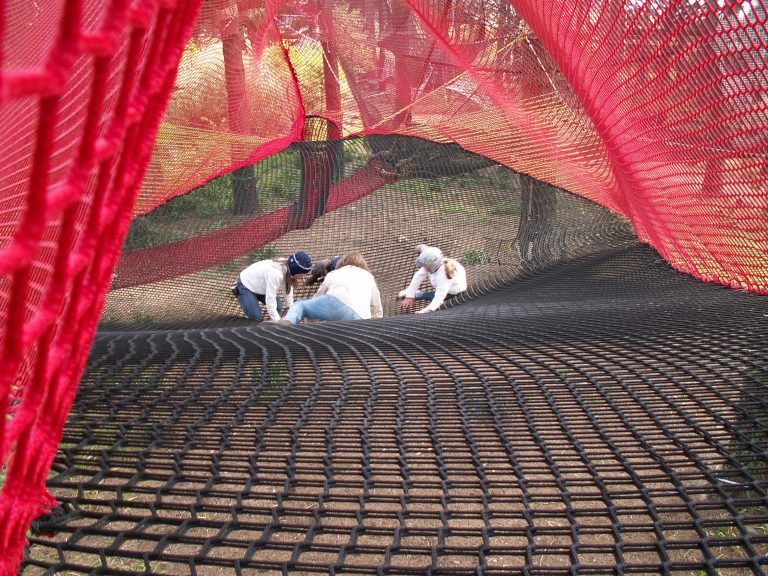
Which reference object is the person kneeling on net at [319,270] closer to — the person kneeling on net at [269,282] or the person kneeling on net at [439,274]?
the person kneeling on net at [269,282]

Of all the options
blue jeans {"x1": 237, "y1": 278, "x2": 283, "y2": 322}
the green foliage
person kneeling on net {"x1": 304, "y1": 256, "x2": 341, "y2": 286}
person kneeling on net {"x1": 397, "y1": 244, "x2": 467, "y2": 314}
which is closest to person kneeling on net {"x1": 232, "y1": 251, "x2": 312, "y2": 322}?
blue jeans {"x1": 237, "y1": 278, "x2": 283, "y2": 322}

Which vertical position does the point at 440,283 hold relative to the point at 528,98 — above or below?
below

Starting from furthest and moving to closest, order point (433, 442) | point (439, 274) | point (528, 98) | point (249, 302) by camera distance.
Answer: point (249, 302), point (439, 274), point (528, 98), point (433, 442)

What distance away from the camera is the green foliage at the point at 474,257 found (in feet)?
12.9

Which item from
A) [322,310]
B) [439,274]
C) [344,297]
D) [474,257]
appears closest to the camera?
[344,297]

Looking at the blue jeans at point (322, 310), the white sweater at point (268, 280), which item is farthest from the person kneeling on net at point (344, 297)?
the white sweater at point (268, 280)

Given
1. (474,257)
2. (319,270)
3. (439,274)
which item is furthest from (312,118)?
(439,274)

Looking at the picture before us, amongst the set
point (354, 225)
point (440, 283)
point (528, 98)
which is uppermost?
point (528, 98)

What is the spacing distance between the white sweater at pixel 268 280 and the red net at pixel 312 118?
591 millimetres

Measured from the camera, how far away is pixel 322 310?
324cm

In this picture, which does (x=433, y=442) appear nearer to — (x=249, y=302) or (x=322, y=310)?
(x=322, y=310)

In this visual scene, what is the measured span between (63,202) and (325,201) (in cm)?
409

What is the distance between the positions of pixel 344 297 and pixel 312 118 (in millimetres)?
2448

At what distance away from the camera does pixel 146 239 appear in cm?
374
